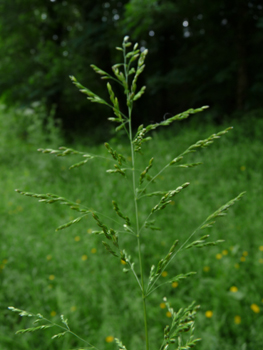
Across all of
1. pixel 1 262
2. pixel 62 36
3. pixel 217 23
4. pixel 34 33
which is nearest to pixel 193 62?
pixel 217 23

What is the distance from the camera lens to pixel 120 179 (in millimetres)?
5020

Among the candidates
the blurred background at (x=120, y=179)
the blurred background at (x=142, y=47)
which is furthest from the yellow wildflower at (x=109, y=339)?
the blurred background at (x=142, y=47)

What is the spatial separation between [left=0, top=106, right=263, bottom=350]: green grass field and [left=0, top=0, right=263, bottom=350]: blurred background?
0.04 ft

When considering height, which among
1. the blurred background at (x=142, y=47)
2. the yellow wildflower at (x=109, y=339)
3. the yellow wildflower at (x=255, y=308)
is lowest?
the yellow wildflower at (x=109, y=339)

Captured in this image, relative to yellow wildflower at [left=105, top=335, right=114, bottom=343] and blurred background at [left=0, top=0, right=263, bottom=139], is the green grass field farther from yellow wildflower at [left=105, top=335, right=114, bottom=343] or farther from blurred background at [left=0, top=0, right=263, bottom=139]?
blurred background at [left=0, top=0, right=263, bottom=139]

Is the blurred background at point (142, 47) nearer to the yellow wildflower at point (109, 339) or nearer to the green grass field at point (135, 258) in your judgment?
the green grass field at point (135, 258)

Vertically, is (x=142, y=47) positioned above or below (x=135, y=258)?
above

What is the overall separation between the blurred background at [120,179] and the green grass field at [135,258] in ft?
0.04

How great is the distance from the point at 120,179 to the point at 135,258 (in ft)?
6.43

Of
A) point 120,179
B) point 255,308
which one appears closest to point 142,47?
point 120,179

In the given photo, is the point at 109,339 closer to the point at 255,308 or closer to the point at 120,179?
the point at 255,308

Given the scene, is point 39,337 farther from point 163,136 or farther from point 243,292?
point 163,136

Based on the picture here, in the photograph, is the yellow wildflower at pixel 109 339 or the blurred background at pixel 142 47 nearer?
the yellow wildflower at pixel 109 339

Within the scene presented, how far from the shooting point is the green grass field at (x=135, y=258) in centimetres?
243
